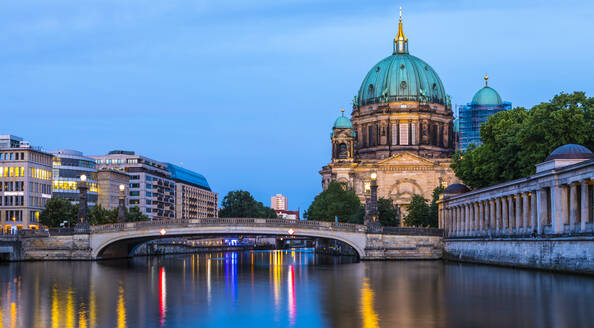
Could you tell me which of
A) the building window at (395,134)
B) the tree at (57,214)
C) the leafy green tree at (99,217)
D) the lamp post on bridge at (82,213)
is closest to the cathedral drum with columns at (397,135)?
the building window at (395,134)

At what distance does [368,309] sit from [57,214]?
322 ft

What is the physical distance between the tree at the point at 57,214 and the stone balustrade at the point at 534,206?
60153 mm

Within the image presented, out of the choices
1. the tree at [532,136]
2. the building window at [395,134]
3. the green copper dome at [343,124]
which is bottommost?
the tree at [532,136]

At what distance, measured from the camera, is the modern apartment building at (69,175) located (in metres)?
151

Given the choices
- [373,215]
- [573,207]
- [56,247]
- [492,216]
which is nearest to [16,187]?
[56,247]

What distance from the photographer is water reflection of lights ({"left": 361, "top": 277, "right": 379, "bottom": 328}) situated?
1148 inches

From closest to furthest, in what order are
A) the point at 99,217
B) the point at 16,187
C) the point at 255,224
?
the point at 255,224
the point at 99,217
the point at 16,187

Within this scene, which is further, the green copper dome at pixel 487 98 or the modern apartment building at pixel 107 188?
the green copper dome at pixel 487 98

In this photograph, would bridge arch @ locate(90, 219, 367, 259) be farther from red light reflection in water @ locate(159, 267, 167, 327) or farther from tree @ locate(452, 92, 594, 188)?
red light reflection in water @ locate(159, 267, 167, 327)

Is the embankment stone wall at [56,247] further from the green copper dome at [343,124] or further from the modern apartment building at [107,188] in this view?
the green copper dome at [343,124]

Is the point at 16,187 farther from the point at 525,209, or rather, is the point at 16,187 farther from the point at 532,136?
the point at 525,209

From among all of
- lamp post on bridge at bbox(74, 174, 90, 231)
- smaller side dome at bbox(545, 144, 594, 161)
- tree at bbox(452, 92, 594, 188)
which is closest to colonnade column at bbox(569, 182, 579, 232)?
smaller side dome at bbox(545, 144, 594, 161)

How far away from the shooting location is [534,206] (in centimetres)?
6538

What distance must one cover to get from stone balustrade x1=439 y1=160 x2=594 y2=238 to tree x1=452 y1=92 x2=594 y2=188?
3.50 meters
